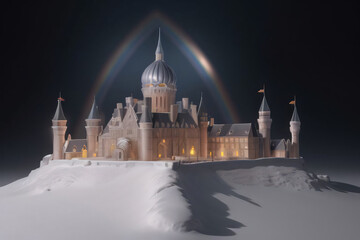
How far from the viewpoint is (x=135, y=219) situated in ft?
152

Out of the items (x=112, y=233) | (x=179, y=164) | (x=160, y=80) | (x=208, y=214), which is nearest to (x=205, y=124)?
(x=160, y=80)

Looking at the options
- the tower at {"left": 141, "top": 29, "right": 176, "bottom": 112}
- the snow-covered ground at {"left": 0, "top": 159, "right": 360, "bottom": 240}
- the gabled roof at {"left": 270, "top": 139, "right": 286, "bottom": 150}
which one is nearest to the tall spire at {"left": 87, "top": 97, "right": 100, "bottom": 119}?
the tower at {"left": 141, "top": 29, "right": 176, "bottom": 112}

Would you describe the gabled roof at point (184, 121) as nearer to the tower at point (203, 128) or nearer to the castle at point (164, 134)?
the castle at point (164, 134)

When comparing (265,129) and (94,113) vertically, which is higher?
(94,113)

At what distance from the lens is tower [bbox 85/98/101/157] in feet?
250

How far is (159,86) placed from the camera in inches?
3002

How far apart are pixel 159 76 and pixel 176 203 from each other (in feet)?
113

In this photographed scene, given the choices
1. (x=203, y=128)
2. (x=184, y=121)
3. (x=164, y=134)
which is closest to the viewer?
(x=164, y=134)

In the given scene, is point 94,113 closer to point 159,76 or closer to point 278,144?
point 159,76

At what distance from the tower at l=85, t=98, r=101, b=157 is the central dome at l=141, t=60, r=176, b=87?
35.2 ft

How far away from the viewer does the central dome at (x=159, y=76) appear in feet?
250

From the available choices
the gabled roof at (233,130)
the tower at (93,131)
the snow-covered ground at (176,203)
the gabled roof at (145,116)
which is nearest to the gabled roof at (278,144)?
the gabled roof at (233,130)

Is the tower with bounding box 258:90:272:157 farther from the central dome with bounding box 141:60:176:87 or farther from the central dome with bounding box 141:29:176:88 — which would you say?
the central dome with bounding box 141:60:176:87

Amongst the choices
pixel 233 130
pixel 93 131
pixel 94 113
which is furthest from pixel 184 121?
pixel 94 113
